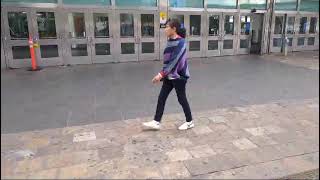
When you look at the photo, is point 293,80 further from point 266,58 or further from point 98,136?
point 98,136

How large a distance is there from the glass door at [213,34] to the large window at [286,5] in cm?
318

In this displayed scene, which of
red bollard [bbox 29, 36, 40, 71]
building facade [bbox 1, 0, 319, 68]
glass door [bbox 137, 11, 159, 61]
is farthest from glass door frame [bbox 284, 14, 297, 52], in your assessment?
red bollard [bbox 29, 36, 40, 71]

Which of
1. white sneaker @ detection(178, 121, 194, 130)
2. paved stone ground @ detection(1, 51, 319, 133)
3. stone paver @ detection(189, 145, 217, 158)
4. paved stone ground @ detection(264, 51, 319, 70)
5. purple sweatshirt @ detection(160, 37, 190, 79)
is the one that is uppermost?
purple sweatshirt @ detection(160, 37, 190, 79)

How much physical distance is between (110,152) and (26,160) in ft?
3.18

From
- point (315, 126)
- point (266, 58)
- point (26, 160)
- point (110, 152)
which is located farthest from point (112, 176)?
point (266, 58)

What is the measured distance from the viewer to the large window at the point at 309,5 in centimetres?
1421

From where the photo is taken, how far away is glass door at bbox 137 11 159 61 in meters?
11.1

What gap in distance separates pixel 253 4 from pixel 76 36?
7659 mm

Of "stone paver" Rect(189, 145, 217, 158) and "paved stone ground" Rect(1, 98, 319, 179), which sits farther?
"stone paver" Rect(189, 145, 217, 158)

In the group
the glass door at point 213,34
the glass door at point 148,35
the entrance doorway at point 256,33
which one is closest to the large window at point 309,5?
the entrance doorway at point 256,33

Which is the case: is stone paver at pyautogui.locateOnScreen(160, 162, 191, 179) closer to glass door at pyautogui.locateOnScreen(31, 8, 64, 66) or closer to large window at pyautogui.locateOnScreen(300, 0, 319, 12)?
glass door at pyautogui.locateOnScreen(31, 8, 64, 66)

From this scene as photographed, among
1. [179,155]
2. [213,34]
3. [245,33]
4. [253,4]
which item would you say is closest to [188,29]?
[213,34]

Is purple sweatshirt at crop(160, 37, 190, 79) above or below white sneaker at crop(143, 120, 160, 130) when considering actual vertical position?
above

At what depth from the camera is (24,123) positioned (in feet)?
15.4
